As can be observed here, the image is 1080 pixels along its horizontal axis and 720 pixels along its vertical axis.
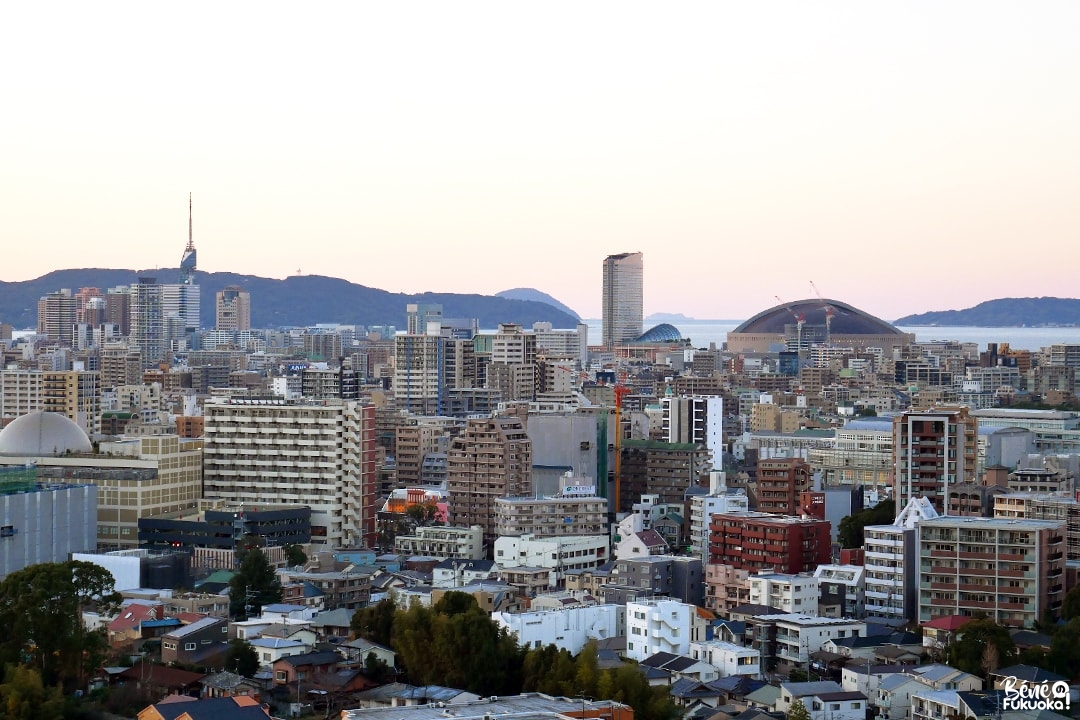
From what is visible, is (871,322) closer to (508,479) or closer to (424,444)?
(424,444)

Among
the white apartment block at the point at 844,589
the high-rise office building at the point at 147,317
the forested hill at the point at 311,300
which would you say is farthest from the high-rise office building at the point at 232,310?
the white apartment block at the point at 844,589

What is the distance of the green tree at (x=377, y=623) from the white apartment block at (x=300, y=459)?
24.3ft

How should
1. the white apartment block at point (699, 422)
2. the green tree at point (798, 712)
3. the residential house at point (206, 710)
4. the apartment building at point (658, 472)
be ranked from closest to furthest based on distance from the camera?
the residential house at point (206, 710), the green tree at point (798, 712), the apartment building at point (658, 472), the white apartment block at point (699, 422)

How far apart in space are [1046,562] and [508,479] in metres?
8.68

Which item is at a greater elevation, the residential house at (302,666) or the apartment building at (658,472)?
the apartment building at (658,472)

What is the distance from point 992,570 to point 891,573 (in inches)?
47.0

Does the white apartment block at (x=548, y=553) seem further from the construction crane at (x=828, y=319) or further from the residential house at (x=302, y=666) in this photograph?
the construction crane at (x=828, y=319)

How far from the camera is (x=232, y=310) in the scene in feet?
356

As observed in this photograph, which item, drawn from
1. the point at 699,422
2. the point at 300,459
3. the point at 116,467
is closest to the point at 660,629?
the point at 300,459

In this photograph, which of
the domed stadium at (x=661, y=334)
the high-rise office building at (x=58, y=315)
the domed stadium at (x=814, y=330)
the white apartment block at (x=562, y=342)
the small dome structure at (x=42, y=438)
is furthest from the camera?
the high-rise office building at (x=58, y=315)

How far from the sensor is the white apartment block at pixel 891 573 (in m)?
17.3

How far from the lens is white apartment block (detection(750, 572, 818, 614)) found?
1703 cm

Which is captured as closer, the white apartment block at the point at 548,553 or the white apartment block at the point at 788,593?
the white apartment block at the point at 788,593

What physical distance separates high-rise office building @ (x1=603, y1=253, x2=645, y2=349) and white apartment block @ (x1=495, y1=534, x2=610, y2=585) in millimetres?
74948
